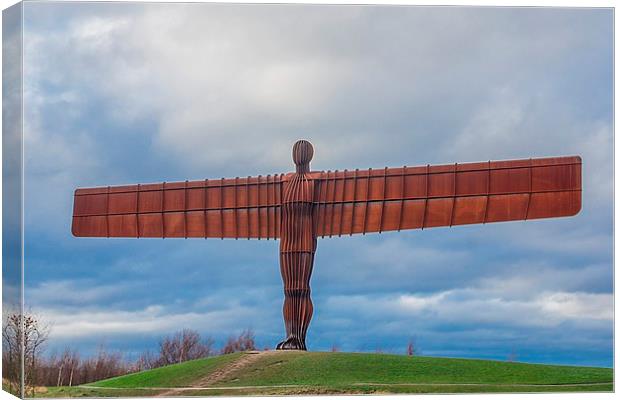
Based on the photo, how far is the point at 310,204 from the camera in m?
23.7

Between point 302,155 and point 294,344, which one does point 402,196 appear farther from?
point 294,344

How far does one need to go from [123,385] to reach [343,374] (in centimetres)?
435

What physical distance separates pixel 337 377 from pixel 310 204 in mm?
3515

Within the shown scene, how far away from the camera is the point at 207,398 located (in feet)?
72.6

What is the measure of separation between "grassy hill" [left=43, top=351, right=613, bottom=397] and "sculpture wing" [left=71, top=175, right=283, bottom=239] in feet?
8.75

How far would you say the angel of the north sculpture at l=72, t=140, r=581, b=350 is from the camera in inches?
913

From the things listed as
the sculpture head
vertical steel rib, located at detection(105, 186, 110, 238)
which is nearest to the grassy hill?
vertical steel rib, located at detection(105, 186, 110, 238)

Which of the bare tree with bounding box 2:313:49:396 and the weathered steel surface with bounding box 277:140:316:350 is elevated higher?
the weathered steel surface with bounding box 277:140:316:350

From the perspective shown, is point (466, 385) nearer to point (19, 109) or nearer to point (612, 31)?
point (612, 31)

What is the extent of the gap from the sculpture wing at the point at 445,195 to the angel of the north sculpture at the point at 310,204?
2cm

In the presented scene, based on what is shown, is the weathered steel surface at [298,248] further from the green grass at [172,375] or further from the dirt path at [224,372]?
the green grass at [172,375]

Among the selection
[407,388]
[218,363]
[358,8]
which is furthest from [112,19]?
[407,388]

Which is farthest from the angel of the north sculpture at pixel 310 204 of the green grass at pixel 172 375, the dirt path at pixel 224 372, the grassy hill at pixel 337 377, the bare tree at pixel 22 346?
the bare tree at pixel 22 346

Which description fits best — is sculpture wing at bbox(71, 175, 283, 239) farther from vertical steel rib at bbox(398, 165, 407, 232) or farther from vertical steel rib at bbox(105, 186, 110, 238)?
vertical steel rib at bbox(398, 165, 407, 232)
